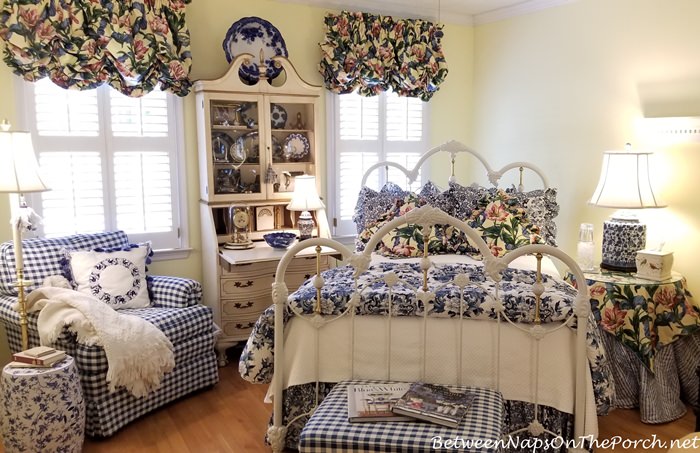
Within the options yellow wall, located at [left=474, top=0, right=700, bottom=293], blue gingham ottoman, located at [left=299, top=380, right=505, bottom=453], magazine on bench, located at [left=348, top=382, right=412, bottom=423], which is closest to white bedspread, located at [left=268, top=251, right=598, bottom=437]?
magazine on bench, located at [left=348, top=382, right=412, bottom=423]

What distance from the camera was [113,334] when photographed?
2.92 m

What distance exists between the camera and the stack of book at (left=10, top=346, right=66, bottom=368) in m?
2.69

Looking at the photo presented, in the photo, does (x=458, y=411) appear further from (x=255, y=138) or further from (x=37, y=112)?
(x=37, y=112)

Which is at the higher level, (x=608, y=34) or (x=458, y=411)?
(x=608, y=34)

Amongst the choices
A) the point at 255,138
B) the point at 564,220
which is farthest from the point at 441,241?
the point at 255,138

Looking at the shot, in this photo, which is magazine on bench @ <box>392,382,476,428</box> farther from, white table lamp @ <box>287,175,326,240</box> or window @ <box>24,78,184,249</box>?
window @ <box>24,78,184,249</box>

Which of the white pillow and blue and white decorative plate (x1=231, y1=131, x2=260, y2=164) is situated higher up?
blue and white decorative plate (x1=231, y1=131, x2=260, y2=164)

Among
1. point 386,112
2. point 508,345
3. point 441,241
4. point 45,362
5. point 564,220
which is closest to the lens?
point 508,345

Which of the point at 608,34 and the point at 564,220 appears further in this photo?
the point at 564,220

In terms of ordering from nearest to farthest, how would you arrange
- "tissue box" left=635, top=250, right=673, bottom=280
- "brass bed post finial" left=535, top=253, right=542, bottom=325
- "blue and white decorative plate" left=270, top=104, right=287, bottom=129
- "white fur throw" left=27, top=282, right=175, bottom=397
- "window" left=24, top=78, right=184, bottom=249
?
1. "brass bed post finial" left=535, top=253, right=542, bottom=325
2. "white fur throw" left=27, top=282, right=175, bottom=397
3. "tissue box" left=635, top=250, right=673, bottom=280
4. "window" left=24, top=78, right=184, bottom=249
5. "blue and white decorative plate" left=270, top=104, right=287, bottom=129

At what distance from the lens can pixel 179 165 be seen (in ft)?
13.4

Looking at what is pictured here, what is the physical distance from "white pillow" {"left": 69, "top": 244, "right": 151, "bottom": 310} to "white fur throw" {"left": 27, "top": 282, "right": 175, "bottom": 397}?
0.23 m

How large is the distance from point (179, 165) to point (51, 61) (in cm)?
101

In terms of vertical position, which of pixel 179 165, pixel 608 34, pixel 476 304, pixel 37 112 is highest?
pixel 608 34
